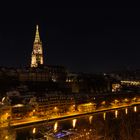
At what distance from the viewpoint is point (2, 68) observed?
34531 millimetres

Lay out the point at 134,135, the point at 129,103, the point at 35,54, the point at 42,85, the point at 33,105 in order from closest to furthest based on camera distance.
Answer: the point at 134,135, the point at 33,105, the point at 129,103, the point at 42,85, the point at 35,54

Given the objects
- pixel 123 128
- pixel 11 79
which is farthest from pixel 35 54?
pixel 123 128

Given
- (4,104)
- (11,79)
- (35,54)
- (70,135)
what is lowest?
(70,135)

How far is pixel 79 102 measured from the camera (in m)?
20.3

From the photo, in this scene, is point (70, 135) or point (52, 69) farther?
point (52, 69)

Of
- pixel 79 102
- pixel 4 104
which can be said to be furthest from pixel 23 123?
pixel 79 102

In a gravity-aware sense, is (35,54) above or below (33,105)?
above

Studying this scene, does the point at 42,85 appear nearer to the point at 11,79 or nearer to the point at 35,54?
the point at 11,79

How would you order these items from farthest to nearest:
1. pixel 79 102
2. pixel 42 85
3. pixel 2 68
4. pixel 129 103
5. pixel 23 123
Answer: pixel 2 68
pixel 42 85
pixel 129 103
pixel 79 102
pixel 23 123

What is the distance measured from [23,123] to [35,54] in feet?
90.8

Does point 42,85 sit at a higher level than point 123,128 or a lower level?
higher

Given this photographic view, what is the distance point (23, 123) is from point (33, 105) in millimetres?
3648

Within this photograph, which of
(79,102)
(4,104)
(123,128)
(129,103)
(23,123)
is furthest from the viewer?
(129,103)

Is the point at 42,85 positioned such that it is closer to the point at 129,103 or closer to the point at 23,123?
the point at 129,103
